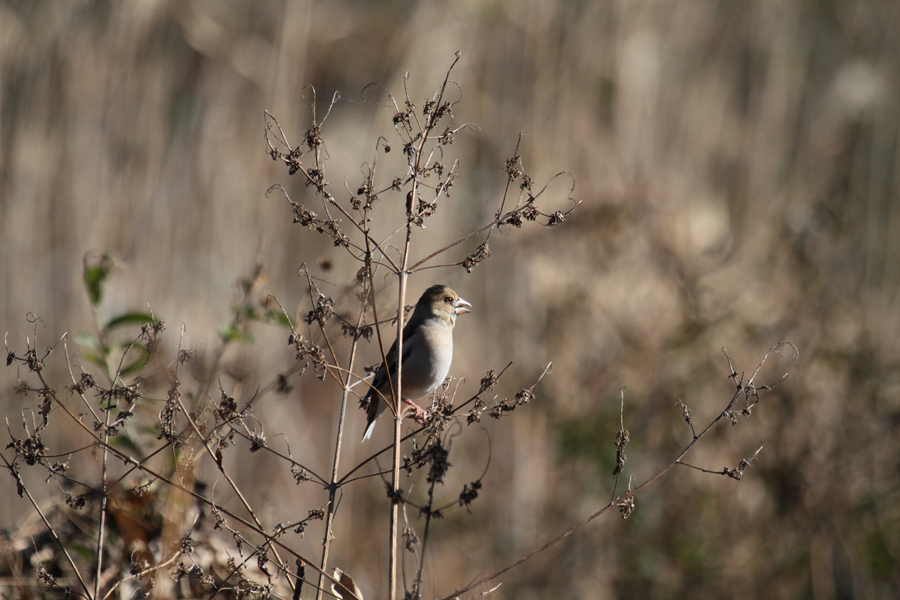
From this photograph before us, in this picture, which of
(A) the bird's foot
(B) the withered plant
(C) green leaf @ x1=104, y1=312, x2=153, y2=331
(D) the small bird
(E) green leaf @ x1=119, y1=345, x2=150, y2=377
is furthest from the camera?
(D) the small bird

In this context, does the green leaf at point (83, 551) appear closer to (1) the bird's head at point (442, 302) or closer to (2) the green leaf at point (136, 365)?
(2) the green leaf at point (136, 365)

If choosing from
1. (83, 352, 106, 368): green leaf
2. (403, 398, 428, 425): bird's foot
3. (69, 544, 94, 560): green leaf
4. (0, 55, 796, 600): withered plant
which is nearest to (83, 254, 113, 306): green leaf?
(0, 55, 796, 600): withered plant

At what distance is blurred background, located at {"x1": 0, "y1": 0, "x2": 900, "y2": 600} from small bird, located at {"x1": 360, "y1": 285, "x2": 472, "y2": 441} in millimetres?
1235

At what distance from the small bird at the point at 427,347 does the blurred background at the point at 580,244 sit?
1.23m

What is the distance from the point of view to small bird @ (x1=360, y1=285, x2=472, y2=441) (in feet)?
12.2

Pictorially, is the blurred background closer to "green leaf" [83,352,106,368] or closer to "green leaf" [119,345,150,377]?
"green leaf" [83,352,106,368]

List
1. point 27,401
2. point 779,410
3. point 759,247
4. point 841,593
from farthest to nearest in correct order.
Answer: point 759,247
point 841,593
point 779,410
point 27,401

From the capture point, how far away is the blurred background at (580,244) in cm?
503

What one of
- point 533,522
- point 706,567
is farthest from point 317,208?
point 706,567

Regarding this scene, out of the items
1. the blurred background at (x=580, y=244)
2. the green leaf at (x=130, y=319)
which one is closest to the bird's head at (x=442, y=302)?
the blurred background at (x=580, y=244)

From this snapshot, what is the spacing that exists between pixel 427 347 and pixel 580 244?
99.1 inches

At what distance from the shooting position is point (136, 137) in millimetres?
5133

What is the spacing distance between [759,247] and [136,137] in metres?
4.96

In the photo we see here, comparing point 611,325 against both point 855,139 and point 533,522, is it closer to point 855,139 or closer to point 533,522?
point 533,522
